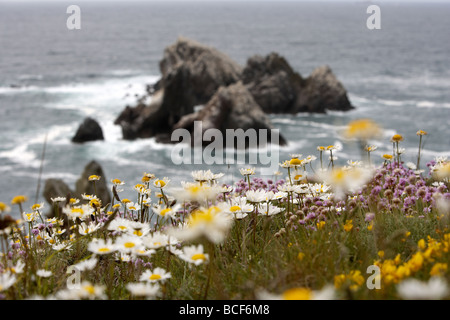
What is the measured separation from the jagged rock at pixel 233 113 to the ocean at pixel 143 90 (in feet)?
10.8

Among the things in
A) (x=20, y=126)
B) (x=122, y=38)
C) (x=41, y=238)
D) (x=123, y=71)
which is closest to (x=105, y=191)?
(x=41, y=238)

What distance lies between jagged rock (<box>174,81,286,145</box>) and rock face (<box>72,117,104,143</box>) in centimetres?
834

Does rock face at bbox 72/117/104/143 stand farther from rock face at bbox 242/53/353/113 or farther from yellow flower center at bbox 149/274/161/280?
yellow flower center at bbox 149/274/161/280

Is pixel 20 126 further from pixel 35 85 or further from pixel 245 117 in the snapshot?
pixel 35 85

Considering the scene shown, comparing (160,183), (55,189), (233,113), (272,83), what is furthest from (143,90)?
(160,183)

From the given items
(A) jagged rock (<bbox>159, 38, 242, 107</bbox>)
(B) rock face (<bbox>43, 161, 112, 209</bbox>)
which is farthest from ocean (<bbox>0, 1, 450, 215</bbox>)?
(A) jagged rock (<bbox>159, 38, 242, 107</bbox>)

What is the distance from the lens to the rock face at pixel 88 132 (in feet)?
123

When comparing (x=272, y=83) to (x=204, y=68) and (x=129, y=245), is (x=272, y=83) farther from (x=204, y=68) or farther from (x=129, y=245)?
(x=129, y=245)

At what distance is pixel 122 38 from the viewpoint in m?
145

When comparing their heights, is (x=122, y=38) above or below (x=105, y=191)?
above

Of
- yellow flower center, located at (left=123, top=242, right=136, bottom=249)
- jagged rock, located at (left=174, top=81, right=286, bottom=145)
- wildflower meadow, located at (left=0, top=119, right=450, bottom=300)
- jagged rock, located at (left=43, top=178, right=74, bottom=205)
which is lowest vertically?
jagged rock, located at (left=43, top=178, right=74, bottom=205)

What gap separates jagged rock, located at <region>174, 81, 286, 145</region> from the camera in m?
34.7

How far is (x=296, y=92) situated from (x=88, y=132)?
2198 cm
